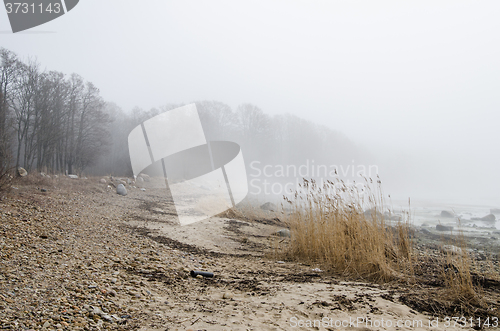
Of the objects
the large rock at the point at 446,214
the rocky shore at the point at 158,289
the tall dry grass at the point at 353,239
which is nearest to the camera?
the rocky shore at the point at 158,289

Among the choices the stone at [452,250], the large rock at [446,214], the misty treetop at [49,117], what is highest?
the misty treetop at [49,117]

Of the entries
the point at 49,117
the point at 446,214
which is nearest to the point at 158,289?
the point at 446,214

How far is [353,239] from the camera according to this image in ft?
11.6

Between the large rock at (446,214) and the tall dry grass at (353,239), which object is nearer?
the tall dry grass at (353,239)

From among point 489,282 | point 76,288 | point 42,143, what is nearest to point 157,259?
point 76,288

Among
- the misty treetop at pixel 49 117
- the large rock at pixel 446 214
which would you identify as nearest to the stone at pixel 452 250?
the large rock at pixel 446 214

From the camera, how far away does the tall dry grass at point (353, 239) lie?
10.3ft

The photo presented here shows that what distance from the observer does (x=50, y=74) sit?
15891 mm

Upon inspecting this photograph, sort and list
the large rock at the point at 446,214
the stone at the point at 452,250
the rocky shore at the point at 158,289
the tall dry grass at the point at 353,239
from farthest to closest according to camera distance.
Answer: the large rock at the point at 446,214 < the tall dry grass at the point at 353,239 < the stone at the point at 452,250 < the rocky shore at the point at 158,289

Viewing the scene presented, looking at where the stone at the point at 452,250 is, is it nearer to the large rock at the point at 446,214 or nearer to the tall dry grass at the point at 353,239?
the tall dry grass at the point at 353,239

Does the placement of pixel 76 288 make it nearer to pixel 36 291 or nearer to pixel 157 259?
pixel 36 291

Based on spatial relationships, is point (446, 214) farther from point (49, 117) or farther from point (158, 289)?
point (49, 117)

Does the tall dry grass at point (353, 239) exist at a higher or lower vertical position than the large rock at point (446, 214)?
higher

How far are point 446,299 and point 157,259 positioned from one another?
3037mm
